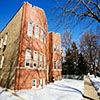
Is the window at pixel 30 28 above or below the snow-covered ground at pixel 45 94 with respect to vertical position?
above

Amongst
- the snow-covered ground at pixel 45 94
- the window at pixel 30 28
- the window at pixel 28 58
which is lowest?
the snow-covered ground at pixel 45 94

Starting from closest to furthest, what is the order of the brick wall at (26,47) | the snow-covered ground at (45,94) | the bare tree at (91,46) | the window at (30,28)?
the snow-covered ground at (45,94) → the brick wall at (26,47) → the window at (30,28) → the bare tree at (91,46)

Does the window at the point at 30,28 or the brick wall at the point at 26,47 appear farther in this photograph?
the window at the point at 30,28

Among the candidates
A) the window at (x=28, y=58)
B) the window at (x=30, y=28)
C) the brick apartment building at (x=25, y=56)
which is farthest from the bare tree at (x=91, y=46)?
the window at (x=28, y=58)

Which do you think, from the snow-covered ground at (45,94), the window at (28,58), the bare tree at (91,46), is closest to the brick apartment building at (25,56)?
the window at (28,58)

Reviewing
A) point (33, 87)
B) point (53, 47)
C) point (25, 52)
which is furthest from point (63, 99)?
point (53, 47)

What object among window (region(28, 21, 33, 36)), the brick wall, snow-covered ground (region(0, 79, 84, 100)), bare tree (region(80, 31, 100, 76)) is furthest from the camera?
bare tree (region(80, 31, 100, 76))

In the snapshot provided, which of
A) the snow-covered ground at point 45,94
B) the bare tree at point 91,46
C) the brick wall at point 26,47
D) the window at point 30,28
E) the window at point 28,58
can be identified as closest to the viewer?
the snow-covered ground at point 45,94

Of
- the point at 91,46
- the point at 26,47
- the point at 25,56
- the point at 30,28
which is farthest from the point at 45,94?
the point at 91,46

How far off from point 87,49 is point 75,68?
7402 millimetres

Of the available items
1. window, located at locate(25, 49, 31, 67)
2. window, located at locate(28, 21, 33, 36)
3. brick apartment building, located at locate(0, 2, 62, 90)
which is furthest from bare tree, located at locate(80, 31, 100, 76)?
window, located at locate(25, 49, 31, 67)

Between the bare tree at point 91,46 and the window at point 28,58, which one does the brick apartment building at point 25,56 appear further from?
the bare tree at point 91,46

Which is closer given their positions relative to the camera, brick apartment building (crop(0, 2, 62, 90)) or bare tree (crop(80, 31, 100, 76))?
brick apartment building (crop(0, 2, 62, 90))

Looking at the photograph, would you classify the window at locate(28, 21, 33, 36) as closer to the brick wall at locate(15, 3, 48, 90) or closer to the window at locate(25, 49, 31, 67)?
the brick wall at locate(15, 3, 48, 90)
